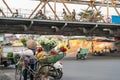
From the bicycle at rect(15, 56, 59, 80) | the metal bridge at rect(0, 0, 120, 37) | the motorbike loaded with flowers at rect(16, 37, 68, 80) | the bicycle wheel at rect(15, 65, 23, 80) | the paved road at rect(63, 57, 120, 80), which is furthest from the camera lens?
the metal bridge at rect(0, 0, 120, 37)

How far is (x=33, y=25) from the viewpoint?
37.6m

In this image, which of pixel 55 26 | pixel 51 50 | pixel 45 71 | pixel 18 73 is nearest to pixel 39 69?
pixel 45 71

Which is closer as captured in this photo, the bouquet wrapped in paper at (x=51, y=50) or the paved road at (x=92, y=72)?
the bouquet wrapped in paper at (x=51, y=50)

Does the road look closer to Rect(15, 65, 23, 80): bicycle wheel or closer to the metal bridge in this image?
Rect(15, 65, 23, 80): bicycle wheel

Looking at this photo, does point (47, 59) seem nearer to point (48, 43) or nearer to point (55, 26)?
point (48, 43)

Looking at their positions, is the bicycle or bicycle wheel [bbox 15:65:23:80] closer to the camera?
the bicycle

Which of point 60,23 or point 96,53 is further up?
point 60,23

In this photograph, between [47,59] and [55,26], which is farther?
[55,26]

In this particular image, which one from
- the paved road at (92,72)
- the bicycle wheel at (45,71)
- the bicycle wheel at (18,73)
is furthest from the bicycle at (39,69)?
the paved road at (92,72)

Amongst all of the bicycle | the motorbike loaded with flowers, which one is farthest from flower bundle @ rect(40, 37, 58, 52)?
the bicycle

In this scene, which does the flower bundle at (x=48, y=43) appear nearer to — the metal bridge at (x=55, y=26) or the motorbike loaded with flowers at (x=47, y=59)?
the motorbike loaded with flowers at (x=47, y=59)

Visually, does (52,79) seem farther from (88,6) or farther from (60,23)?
(88,6)

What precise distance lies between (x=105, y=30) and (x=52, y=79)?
29.6m

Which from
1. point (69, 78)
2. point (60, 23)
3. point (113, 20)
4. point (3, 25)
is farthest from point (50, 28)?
point (69, 78)
